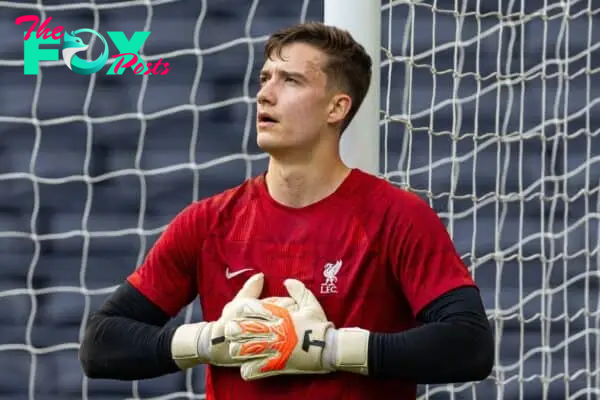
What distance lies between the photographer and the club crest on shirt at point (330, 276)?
2.09 m

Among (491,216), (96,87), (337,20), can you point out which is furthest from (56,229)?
(337,20)

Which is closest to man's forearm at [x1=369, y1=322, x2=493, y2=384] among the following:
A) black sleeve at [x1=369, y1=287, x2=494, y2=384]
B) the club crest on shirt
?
black sleeve at [x1=369, y1=287, x2=494, y2=384]

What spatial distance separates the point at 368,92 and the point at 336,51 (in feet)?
1.01

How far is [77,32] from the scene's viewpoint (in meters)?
3.74

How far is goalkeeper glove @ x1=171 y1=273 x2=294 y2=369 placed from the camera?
203 cm

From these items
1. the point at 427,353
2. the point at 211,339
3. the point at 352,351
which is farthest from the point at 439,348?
the point at 211,339

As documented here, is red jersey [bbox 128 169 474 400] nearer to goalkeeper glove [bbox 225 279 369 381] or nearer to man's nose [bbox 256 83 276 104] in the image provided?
goalkeeper glove [bbox 225 279 369 381]

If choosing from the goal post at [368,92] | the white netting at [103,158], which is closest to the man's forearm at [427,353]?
the goal post at [368,92]

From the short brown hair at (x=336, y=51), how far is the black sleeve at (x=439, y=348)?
1.34 ft

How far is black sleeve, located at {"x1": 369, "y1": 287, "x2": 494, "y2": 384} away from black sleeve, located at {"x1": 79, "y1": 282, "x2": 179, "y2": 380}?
352 millimetres

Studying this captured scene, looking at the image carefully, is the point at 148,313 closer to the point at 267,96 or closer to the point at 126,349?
the point at 126,349

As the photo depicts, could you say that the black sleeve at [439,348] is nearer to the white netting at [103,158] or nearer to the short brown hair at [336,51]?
the short brown hair at [336,51]

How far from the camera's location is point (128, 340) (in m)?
2.09

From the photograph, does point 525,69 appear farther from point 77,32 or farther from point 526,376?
point 77,32
